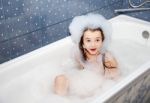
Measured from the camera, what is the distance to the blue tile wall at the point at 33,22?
1.69 m

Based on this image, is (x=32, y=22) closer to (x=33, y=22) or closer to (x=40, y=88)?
(x=33, y=22)

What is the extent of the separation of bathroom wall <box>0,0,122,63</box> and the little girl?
169mm

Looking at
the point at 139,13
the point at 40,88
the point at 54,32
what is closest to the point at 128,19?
the point at 139,13

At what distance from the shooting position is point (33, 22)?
6.05 ft

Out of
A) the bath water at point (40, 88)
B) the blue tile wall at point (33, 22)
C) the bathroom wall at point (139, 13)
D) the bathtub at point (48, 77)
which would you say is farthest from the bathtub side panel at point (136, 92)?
A: the bathroom wall at point (139, 13)

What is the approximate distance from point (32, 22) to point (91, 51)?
0.49 m

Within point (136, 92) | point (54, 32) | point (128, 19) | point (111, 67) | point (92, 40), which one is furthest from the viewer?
point (128, 19)

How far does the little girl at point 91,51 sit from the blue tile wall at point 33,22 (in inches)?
6.6

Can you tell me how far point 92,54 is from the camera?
192 centimetres

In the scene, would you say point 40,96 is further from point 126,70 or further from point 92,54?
point 126,70

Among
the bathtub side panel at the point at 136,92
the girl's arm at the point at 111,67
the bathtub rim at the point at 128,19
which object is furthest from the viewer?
the bathtub rim at the point at 128,19

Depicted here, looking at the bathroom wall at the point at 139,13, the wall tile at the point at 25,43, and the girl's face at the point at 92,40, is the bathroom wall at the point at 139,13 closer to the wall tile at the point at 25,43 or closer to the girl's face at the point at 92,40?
the girl's face at the point at 92,40

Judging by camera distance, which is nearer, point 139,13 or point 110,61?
point 110,61

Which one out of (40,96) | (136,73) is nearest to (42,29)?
(40,96)
